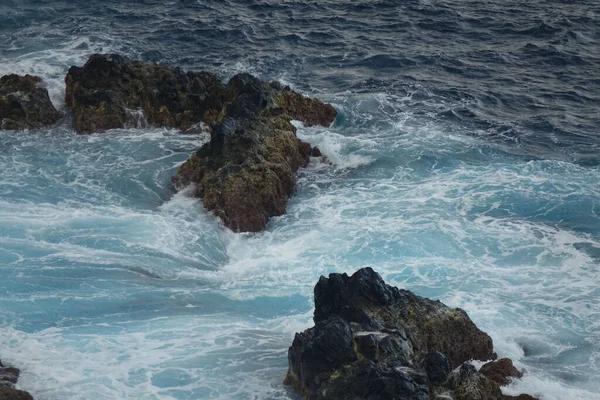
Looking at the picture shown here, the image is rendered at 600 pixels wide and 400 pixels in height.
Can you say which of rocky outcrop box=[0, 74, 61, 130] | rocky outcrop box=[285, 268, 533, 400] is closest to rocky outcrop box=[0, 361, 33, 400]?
rocky outcrop box=[285, 268, 533, 400]

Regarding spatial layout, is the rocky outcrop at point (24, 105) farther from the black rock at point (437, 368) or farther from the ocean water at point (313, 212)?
the black rock at point (437, 368)

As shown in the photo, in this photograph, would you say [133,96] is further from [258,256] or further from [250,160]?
[258,256]

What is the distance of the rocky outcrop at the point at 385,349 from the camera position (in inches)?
575

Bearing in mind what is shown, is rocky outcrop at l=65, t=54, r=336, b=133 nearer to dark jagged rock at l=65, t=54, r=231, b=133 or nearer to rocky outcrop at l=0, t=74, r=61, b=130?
dark jagged rock at l=65, t=54, r=231, b=133

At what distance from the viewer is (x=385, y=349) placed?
15.4 m

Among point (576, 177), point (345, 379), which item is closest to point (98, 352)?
point (345, 379)

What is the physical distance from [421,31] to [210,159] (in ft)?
51.2

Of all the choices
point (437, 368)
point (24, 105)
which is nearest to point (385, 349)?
point (437, 368)

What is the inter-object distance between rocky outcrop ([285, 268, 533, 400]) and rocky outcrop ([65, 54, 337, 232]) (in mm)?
6434

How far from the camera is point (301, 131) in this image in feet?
89.9

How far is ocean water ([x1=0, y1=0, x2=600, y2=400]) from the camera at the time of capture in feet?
57.6

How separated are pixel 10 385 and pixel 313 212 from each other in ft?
32.4

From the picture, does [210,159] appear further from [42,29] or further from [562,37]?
[562,37]

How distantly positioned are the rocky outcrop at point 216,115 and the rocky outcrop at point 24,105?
87 centimetres
